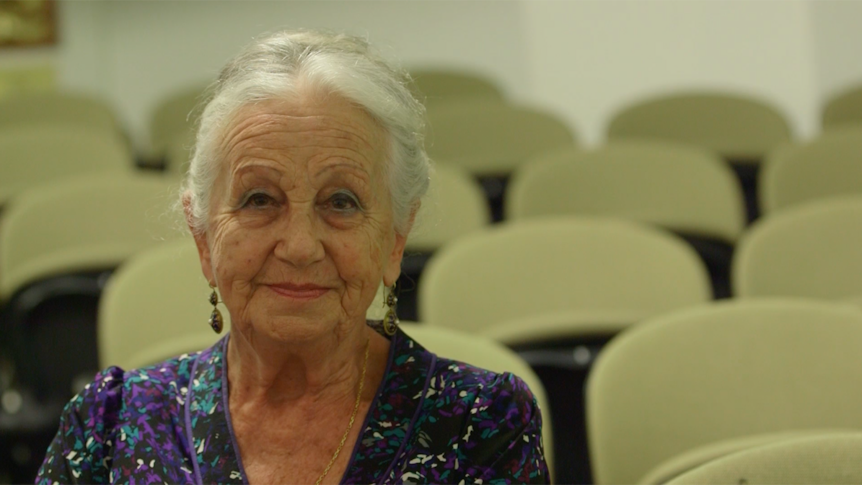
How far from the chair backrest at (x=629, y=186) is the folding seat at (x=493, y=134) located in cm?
62

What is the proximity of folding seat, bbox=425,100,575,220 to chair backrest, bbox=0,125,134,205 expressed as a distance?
3.98 ft

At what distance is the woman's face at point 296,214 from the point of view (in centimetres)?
141

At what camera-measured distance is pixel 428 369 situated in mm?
1559

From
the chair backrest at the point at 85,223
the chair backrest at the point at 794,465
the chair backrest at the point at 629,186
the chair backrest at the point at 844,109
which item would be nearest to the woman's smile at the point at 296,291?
the chair backrest at the point at 794,465

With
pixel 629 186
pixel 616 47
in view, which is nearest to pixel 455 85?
pixel 616 47

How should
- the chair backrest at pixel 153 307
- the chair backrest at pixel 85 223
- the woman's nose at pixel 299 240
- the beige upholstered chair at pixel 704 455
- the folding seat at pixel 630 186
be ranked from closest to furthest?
the woman's nose at pixel 299 240
the beige upholstered chair at pixel 704 455
the chair backrest at pixel 153 307
the chair backrest at pixel 85 223
the folding seat at pixel 630 186

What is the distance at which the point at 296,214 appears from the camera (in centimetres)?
141

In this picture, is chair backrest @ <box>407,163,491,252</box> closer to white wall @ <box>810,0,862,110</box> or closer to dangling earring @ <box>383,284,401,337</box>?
dangling earring @ <box>383,284,401,337</box>

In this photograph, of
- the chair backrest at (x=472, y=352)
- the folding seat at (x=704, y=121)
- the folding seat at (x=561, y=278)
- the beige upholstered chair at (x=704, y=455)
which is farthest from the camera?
the folding seat at (x=704, y=121)

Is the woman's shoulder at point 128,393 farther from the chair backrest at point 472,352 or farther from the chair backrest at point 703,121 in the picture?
the chair backrest at point 703,121

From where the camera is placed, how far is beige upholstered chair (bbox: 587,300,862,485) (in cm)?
204

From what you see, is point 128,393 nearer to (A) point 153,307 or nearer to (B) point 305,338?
(B) point 305,338

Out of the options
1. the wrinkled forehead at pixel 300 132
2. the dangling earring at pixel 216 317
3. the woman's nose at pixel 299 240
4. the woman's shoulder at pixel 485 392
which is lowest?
the woman's shoulder at pixel 485 392

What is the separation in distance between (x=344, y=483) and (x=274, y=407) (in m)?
0.16
